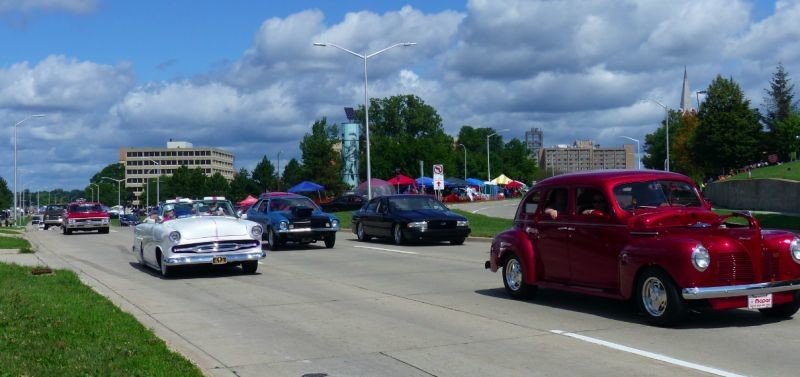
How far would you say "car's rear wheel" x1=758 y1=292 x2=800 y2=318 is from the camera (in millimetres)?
9952

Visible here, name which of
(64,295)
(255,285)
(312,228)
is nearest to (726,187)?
(312,228)

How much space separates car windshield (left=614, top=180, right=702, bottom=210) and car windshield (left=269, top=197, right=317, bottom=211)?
50.0 ft

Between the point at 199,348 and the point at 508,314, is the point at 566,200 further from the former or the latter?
the point at 199,348

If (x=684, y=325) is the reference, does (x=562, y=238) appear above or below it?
above

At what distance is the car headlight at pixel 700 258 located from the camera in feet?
30.5

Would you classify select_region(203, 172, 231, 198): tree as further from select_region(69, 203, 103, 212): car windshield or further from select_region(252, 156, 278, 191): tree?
select_region(69, 203, 103, 212): car windshield

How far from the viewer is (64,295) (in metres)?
13.1

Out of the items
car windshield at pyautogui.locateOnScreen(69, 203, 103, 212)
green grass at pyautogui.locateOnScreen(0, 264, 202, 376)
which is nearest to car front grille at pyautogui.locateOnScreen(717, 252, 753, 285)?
green grass at pyautogui.locateOnScreen(0, 264, 202, 376)

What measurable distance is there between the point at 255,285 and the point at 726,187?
145 feet

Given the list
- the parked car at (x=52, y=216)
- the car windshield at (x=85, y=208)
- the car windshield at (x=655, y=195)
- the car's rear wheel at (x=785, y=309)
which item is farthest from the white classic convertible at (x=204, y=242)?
the parked car at (x=52, y=216)

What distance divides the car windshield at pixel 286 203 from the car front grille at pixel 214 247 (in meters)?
8.00

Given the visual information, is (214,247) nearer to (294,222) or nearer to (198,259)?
(198,259)

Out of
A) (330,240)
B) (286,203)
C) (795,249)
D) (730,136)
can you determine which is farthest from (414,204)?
(730,136)

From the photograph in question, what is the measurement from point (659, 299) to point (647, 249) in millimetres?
588
